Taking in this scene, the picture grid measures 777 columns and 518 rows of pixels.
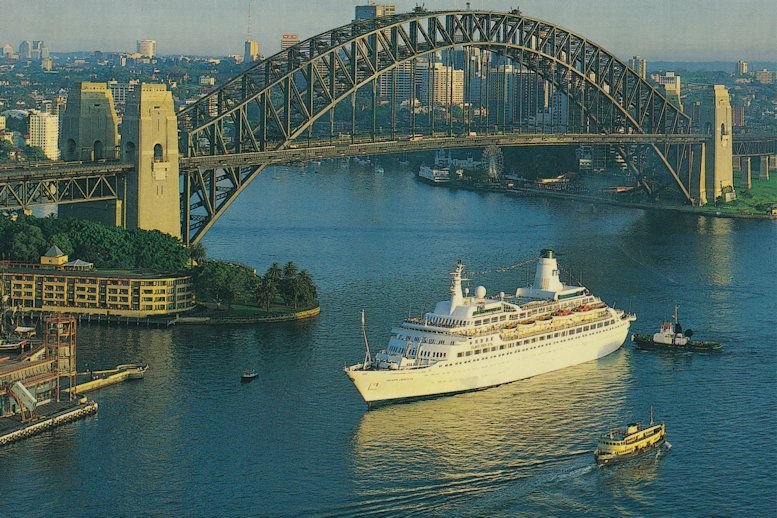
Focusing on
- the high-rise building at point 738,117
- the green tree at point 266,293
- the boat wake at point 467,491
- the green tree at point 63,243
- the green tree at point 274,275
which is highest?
the high-rise building at point 738,117

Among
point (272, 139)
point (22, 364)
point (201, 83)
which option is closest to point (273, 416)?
point (22, 364)

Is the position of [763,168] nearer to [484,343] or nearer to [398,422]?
[484,343]

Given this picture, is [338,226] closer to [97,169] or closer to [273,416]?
[97,169]

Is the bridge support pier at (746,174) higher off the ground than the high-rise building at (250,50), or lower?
lower

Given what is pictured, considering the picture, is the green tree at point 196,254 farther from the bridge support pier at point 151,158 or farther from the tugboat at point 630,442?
the tugboat at point 630,442

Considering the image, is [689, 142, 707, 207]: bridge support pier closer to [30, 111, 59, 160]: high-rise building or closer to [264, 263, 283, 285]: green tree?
[264, 263, 283, 285]: green tree

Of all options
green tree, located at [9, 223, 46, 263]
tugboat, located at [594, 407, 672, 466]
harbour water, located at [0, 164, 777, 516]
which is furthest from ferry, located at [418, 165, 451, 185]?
tugboat, located at [594, 407, 672, 466]

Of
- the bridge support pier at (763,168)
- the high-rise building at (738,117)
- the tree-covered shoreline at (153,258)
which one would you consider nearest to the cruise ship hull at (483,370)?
the tree-covered shoreline at (153,258)
